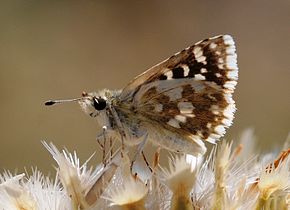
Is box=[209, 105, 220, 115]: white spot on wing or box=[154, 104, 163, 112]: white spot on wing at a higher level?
box=[154, 104, 163, 112]: white spot on wing

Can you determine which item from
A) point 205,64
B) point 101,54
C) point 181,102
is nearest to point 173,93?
point 181,102

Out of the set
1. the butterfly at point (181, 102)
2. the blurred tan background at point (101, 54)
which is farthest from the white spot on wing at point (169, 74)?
the blurred tan background at point (101, 54)

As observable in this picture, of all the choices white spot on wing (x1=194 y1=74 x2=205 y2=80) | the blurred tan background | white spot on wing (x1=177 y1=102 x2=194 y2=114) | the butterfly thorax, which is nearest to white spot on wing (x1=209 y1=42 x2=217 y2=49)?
white spot on wing (x1=194 y1=74 x2=205 y2=80)

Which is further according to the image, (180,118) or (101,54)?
(101,54)

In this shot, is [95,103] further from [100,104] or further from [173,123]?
[173,123]

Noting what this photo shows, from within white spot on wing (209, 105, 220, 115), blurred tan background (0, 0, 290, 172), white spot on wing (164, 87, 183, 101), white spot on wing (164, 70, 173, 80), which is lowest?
blurred tan background (0, 0, 290, 172)

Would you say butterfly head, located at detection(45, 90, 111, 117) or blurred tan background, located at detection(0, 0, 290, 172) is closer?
butterfly head, located at detection(45, 90, 111, 117)

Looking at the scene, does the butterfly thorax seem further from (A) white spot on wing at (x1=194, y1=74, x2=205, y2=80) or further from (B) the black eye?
(A) white spot on wing at (x1=194, y1=74, x2=205, y2=80)

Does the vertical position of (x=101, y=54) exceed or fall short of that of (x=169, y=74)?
it falls short
